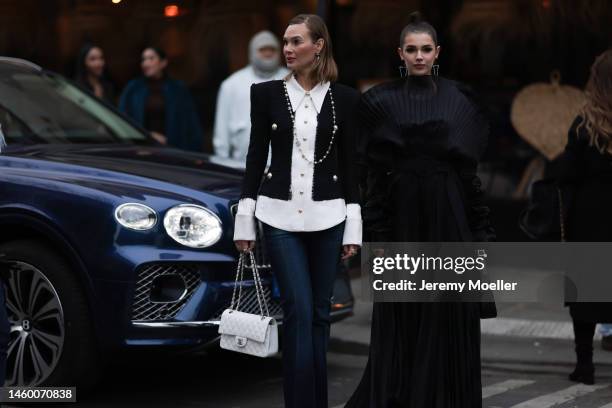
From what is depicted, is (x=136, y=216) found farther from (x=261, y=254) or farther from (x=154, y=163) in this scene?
(x=154, y=163)

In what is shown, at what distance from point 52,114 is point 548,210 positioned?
3.07 metres

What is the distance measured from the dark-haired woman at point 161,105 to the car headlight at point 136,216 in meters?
4.21

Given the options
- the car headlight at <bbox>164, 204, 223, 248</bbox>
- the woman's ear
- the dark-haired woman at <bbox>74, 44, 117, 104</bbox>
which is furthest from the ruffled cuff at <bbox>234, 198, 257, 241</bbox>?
the dark-haired woman at <bbox>74, 44, 117, 104</bbox>

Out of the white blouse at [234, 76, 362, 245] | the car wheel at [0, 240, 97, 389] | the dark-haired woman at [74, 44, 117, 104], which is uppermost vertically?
the dark-haired woman at [74, 44, 117, 104]

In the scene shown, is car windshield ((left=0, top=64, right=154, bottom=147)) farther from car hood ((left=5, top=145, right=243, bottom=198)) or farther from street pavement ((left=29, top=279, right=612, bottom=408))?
street pavement ((left=29, top=279, right=612, bottom=408))

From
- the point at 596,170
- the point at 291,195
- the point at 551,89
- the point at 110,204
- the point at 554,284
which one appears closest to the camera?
the point at 291,195

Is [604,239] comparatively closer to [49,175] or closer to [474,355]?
[474,355]

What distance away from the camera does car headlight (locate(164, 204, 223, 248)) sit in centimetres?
689

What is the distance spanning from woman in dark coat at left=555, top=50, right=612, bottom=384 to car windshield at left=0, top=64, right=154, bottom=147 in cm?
276

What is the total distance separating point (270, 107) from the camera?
6070 mm

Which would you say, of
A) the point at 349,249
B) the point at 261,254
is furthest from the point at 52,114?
the point at 349,249

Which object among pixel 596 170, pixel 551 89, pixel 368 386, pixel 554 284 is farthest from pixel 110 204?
pixel 551 89

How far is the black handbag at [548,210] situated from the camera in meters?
7.58

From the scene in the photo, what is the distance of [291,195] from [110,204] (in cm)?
127
